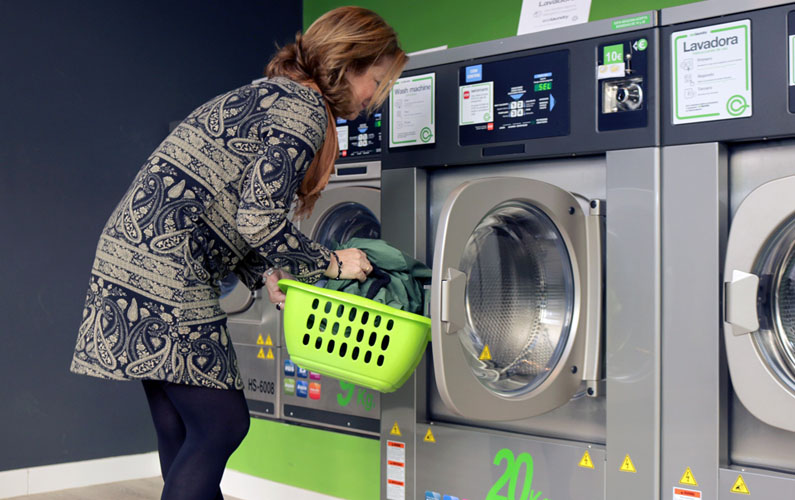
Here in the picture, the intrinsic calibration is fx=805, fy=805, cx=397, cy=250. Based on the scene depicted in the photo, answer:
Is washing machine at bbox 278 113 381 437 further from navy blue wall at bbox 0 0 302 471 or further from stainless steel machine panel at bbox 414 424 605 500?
navy blue wall at bbox 0 0 302 471

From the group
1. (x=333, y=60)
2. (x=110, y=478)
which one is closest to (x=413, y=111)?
(x=333, y=60)

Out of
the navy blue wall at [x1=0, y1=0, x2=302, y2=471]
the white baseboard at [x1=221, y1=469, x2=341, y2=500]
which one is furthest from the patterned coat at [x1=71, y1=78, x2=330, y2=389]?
the navy blue wall at [x1=0, y1=0, x2=302, y2=471]

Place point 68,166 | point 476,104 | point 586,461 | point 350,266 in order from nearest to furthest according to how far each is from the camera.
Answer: point 350,266, point 586,461, point 476,104, point 68,166

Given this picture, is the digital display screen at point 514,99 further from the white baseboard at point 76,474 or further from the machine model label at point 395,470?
the white baseboard at point 76,474

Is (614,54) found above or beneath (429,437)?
above

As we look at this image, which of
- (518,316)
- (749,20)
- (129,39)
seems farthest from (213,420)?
(129,39)

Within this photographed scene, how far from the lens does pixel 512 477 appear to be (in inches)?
83.7

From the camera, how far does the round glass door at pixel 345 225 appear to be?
2914mm

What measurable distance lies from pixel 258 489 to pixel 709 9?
285 centimetres

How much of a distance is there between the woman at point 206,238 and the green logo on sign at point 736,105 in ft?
2.65

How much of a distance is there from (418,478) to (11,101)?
97.9 inches

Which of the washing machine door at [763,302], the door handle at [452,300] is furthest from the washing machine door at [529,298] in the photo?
the washing machine door at [763,302]

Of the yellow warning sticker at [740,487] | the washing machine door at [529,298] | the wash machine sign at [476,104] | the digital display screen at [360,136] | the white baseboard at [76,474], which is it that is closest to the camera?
the yellow warning sticker at [740,487]

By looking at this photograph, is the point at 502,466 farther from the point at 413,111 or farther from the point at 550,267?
the point at 413,111
